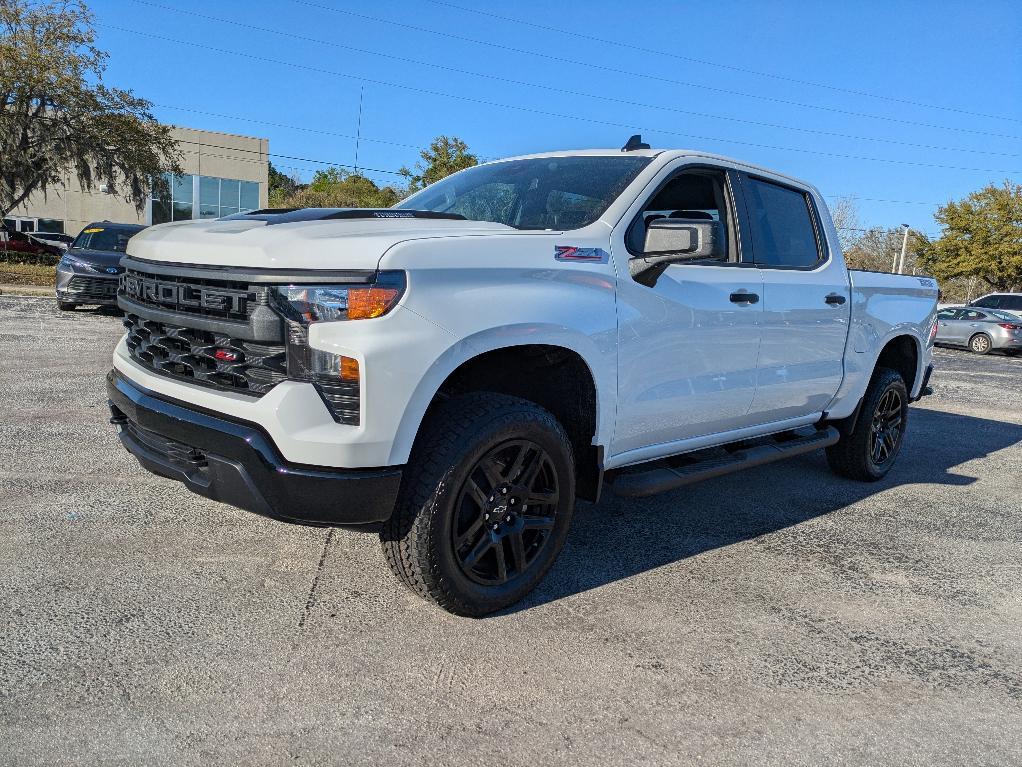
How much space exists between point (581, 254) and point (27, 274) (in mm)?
25496


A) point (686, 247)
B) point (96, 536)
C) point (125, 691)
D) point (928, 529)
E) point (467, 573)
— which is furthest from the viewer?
point (928, 529)

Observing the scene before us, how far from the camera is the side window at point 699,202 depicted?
4.10 m

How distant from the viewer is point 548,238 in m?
3.23

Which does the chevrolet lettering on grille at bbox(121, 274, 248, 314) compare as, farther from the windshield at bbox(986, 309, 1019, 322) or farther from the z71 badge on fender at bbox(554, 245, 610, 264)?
the windshield at bbox(986, 309, 1019, 322)

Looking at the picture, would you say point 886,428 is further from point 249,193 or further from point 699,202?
point 249,193

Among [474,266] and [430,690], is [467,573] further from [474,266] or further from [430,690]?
[474,266]

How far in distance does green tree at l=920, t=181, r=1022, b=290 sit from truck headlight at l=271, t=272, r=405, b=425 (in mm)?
43975

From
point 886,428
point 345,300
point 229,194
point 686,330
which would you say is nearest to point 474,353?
point 345,300

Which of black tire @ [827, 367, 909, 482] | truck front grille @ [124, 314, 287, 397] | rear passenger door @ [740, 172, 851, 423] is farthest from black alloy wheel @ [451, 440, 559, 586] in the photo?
black tire @ [827, 367, 909, 482]

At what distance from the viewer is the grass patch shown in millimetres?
22312

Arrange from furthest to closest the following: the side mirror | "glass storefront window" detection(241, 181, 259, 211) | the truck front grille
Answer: "glass storefront window" detection(241, 181, 259, 211) → the side mirror → the truck front grille

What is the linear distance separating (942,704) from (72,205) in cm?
5413

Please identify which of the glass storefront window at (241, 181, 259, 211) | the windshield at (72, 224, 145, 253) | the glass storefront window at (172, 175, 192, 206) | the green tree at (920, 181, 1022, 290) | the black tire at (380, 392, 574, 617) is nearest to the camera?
the black tire at (380, 392, 574, 617)

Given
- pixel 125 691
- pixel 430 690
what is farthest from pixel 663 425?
pixel 125 691
